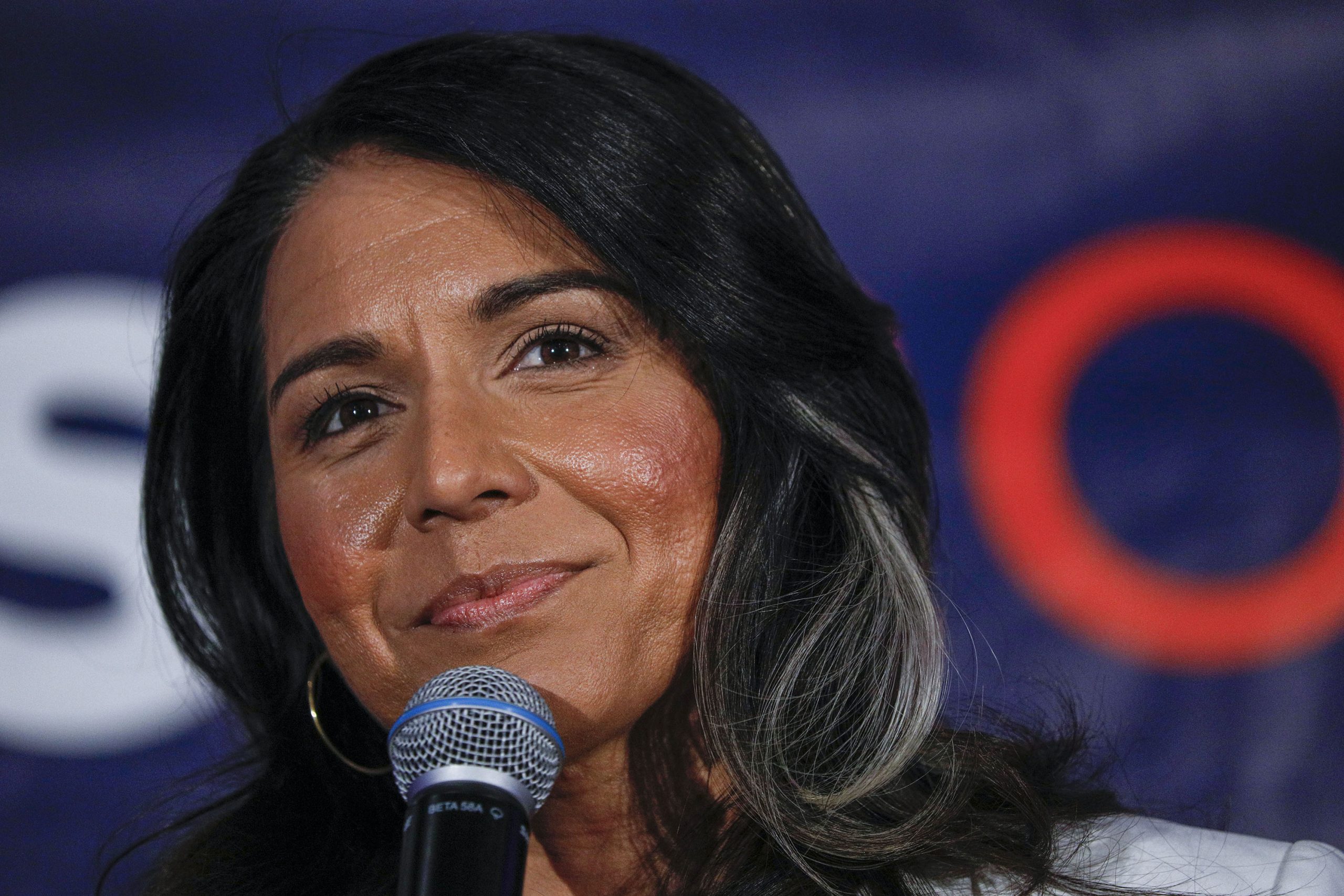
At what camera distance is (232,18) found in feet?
8.67

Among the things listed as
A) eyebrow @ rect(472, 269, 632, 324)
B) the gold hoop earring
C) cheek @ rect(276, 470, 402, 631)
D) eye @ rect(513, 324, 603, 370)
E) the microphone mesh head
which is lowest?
the gold hoop earring

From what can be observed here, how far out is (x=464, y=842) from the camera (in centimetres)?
81

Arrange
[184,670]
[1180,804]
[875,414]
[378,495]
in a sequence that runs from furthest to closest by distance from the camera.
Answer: [184,670]
[1180,804]
[875,414]
[378,495]

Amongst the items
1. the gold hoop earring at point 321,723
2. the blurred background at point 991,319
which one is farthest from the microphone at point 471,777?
the blurred background at point 991,319

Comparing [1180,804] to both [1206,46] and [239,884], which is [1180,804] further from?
[239,884]

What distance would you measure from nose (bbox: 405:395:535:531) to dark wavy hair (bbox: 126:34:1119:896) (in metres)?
0.26

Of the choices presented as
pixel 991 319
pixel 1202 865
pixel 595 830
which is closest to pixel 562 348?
pixel 595 830

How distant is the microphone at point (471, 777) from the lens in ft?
2.64

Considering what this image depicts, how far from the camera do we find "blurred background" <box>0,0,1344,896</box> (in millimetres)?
2238

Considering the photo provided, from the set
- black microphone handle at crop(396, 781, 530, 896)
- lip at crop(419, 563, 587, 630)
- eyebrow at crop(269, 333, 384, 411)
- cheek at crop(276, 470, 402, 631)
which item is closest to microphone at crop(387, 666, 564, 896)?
black microphone handle at crop(396, 781, 530, 896)

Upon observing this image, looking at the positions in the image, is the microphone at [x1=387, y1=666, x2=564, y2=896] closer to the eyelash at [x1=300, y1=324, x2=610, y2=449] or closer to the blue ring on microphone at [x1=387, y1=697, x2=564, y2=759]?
the blue ring on microphone at [x1=387, y1=697, x2=564, y2=759]

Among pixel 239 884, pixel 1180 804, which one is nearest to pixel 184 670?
pixel 239 884

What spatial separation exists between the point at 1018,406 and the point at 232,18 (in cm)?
181

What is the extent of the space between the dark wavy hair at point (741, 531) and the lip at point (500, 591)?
0.20m
